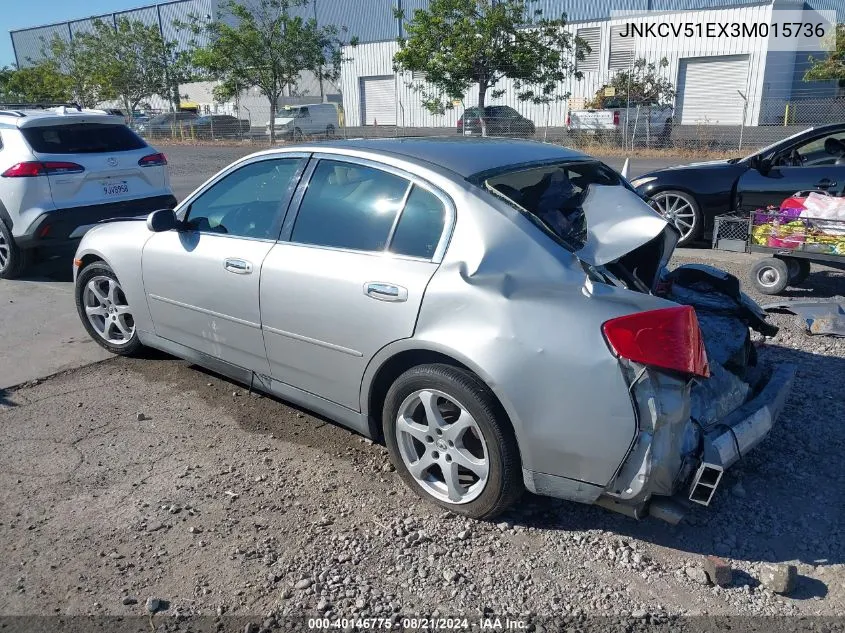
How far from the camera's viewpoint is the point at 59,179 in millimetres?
7539

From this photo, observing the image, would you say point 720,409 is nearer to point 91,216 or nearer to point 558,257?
point 558,257

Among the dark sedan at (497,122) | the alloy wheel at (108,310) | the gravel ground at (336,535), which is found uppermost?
the dark sedan at (497,122)

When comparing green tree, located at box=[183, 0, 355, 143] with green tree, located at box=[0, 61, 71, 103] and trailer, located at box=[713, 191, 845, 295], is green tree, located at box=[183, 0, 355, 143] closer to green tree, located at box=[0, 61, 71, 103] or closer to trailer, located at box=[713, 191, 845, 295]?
green tree, located at box=[0, 61, 71, 103]

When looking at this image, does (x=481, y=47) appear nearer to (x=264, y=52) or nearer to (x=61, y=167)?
(x=264, y=52)

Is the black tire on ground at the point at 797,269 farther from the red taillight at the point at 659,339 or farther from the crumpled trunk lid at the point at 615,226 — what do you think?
the red taillight at the point at 659,339

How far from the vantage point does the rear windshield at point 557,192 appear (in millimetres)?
3332

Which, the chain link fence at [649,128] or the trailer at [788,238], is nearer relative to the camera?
the trailer at [788,238]

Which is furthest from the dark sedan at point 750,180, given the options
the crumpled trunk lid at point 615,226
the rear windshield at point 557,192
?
the crumpled trunk lid at point 615,226

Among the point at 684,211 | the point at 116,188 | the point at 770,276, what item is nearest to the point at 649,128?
the point at 684,211

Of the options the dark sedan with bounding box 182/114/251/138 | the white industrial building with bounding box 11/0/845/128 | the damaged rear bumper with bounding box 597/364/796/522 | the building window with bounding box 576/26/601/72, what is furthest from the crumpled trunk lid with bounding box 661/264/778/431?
the building window with bounding box 576/26/601/72

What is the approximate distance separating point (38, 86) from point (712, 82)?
1690 inches

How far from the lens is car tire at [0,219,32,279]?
771 cm

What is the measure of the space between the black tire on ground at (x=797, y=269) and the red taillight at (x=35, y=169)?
735cm

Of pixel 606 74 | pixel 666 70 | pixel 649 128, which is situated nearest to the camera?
pixel 649 128
